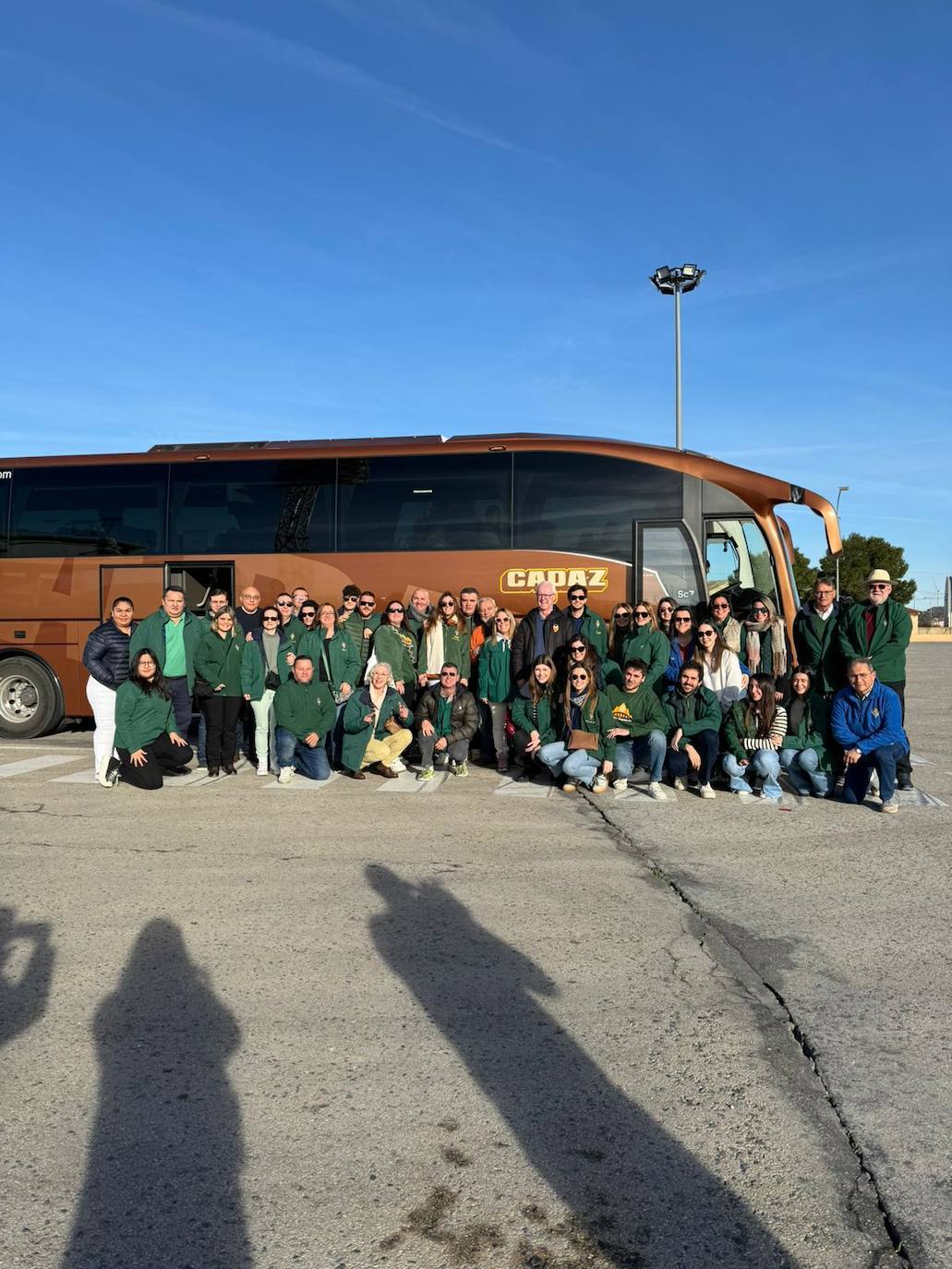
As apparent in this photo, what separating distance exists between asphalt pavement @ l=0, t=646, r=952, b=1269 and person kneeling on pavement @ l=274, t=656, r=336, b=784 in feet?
8.57

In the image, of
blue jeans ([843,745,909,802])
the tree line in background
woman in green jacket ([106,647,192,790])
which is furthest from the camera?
the tree line in background

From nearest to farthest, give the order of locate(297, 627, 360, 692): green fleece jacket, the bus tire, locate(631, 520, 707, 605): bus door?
locate(297, 627, 360, 692): green fleece jacket → locate(631, 520, 707, 605): bus door → the bus tire

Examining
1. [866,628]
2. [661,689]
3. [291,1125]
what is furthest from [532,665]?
[291,1125]

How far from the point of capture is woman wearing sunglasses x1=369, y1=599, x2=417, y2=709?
972 cm

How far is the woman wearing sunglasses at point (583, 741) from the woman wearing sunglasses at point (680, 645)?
3.03ft

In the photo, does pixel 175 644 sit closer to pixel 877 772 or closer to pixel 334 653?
pixel 334 653

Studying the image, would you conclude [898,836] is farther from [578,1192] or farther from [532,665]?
[578,1192]

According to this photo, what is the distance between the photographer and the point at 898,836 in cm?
668

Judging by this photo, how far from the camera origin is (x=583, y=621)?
31.2ft

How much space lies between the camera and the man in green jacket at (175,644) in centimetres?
894

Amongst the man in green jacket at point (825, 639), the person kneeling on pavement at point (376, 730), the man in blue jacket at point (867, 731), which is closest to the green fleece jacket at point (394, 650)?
the person kneeling on pavement at point (376, 730)

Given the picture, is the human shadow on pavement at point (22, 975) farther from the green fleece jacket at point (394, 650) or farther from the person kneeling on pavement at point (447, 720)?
the green fleece jacket at point (394, 650)

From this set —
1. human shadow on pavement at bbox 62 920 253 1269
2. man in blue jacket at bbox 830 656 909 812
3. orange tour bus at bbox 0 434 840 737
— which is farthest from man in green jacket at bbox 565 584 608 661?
human shadow on pavement at bbox 62 920 253 1269

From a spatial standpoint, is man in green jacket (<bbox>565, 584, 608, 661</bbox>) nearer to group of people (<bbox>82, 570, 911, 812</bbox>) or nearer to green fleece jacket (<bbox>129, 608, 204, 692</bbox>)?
group of people (<bbox>82, 570, 911, 812</bbox>)
